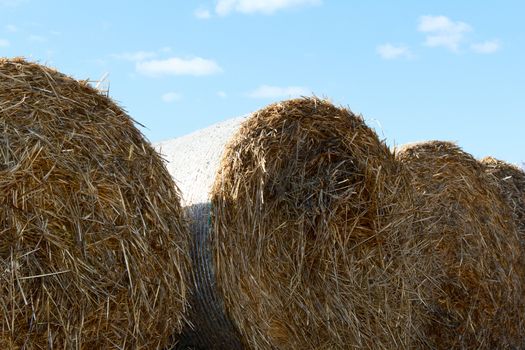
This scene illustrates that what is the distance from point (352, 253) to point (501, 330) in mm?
1269

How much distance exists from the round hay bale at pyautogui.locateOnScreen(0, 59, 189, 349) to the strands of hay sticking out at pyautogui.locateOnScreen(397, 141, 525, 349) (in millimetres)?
1513

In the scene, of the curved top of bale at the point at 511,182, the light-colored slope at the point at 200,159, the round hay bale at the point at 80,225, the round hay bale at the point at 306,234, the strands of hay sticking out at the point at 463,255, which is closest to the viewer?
the round hay bale at the point at 80,225

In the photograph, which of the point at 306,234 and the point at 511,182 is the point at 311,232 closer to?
the point at 306,234

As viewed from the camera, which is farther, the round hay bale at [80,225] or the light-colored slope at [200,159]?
the light-colored slope at [200,159]

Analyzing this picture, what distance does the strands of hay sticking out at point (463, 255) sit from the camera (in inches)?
155

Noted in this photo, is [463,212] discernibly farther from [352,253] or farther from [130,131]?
[130,131]

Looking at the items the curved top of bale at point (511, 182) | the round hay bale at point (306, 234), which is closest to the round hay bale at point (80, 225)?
the round hay bale at point (306, 234)

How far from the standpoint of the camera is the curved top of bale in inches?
183

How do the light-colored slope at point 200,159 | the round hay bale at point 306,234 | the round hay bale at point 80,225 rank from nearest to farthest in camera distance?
the round hay bale at point 80,225 → the round hay bale at point 306,234 → the light-colored slope at point 200,159

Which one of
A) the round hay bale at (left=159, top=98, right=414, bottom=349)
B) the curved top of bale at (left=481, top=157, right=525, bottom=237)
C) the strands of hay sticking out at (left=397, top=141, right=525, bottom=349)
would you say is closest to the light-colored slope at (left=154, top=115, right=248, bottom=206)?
the round hay bale at (left=159, top=98, right=414, bottom=349)

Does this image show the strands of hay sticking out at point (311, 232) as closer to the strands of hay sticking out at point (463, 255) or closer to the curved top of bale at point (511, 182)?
the strands of hay sticking out at point (463, 255)

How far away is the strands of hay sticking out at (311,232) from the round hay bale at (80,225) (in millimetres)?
301

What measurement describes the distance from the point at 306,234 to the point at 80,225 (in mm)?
1209

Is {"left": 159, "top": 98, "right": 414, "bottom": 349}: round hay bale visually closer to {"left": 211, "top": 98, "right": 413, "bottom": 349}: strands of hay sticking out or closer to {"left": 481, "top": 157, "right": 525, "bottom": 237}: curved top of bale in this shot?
{"left": 211, "top": 98, "right": 413, "bottom": 349}: strands of hay sticking out
